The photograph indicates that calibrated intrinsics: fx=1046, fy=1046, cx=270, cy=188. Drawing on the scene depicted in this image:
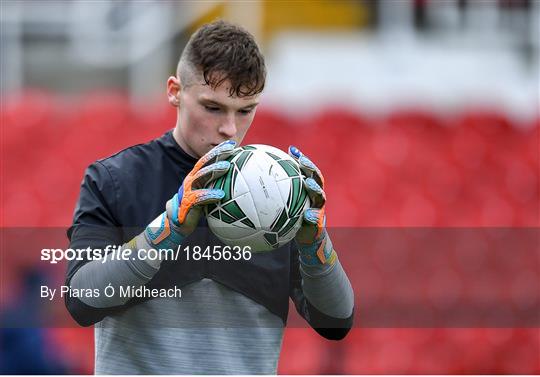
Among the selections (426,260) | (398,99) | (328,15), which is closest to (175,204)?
(426,260)

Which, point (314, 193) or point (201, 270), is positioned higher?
point (314, 193)

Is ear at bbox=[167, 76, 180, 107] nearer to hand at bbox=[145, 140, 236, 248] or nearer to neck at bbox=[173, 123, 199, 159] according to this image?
neck at bbox=[173, 123, 199, 159]

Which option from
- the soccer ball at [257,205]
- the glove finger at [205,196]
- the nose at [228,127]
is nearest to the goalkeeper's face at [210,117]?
the nose at [228,127]

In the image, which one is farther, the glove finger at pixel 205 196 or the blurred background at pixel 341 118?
the blurred background at pixel 341 118

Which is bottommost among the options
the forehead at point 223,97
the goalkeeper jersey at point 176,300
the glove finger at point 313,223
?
the goalkeeper jersey at point 176,300

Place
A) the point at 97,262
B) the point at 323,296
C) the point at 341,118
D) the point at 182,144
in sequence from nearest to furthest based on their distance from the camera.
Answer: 1. the point at 97,262
2. the point at 323,296
3. the point at 182,144
4. the point at 341,118

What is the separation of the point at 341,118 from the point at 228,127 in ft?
17.7

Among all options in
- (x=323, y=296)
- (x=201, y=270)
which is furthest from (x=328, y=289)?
(x=201, y=270)

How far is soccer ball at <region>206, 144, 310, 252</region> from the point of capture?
2238 millimetres

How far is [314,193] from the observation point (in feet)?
7.31

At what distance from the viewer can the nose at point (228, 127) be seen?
7.93ft

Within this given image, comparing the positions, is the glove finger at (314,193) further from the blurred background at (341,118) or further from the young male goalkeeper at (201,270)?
the blurred background at (341,118)

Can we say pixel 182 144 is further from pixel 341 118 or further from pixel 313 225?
pixel 341 118

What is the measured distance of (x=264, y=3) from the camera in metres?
10.2
